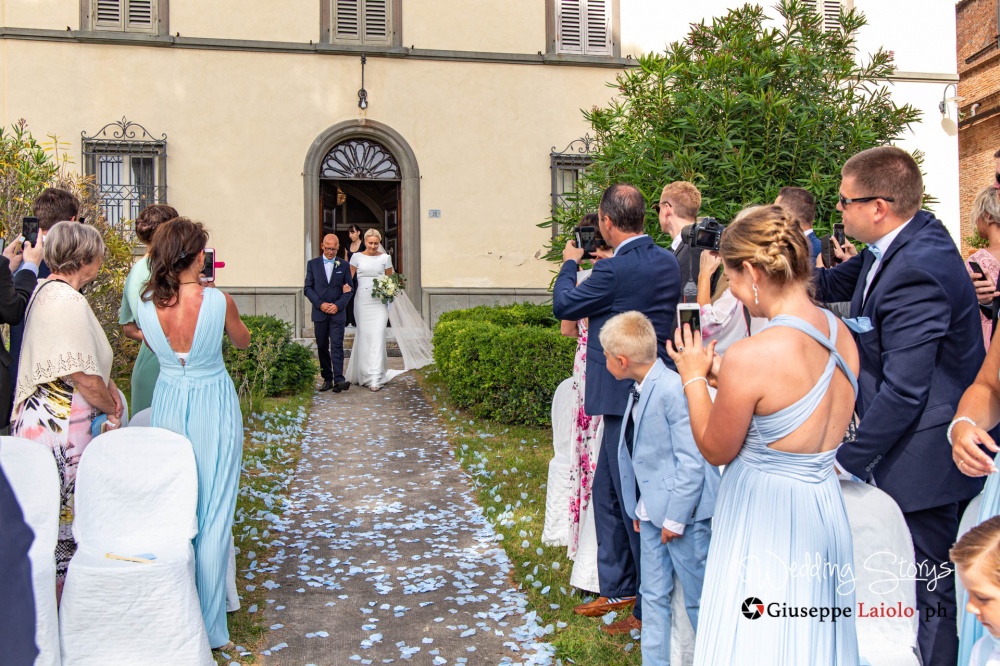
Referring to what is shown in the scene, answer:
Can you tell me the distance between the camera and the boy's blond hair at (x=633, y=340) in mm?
3574

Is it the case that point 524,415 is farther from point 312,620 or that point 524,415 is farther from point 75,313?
point 75,313

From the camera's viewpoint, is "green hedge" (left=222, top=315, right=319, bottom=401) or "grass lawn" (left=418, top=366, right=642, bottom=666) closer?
"grass lawn" (left=418, top=366, right=642, bottom=666)

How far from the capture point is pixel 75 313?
3.97 meters

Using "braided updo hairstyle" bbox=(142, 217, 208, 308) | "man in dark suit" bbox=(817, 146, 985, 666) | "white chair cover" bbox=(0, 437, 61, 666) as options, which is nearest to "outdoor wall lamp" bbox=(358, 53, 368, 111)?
"braided updo hairstyle" bbox=(142, 217, 208, 308)

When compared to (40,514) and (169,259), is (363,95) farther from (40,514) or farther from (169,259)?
(40,514)

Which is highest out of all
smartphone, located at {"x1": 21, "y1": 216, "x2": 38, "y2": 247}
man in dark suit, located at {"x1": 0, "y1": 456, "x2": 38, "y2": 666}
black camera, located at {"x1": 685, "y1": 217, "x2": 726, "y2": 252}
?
smartphone, located at {"x1": 21, "y1": 216, "x2": 38, "y2": 247}

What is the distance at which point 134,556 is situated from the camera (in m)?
3.77

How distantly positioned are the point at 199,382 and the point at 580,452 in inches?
79.7

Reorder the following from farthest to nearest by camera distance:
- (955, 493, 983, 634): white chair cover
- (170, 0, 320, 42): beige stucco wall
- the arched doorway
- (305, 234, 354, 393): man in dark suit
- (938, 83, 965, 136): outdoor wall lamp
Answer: (938, 83, 965, 136): outdoor wall lamp, the arched doorway, (170, 0, 320, 42): beige stucco wall, (305, 234, 354, 393): man in dark suit, (955, 493, 983, 634): white chair cover

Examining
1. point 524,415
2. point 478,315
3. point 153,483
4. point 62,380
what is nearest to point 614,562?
point 153,483

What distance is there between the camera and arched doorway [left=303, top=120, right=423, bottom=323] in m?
14.6

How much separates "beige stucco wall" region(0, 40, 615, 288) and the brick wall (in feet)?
36.2

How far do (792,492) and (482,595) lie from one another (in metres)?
2.69

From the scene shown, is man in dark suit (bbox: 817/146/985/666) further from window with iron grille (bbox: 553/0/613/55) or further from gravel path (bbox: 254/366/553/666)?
window with iron grille (bbox: 553/0/613/55)
